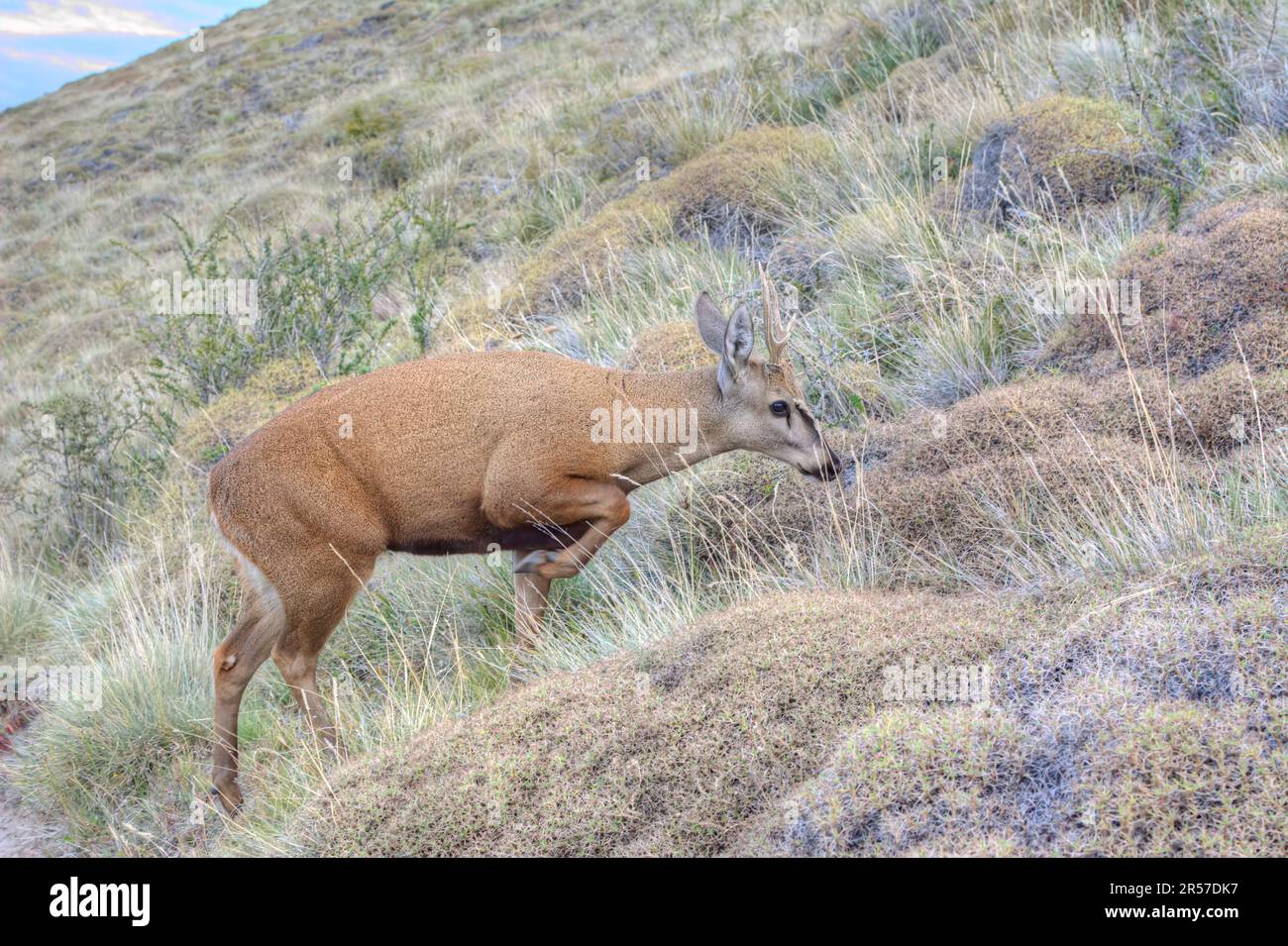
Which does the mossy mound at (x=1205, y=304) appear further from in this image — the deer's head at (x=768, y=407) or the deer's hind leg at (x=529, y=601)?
the deer's hind leg at (x=529, y=601)

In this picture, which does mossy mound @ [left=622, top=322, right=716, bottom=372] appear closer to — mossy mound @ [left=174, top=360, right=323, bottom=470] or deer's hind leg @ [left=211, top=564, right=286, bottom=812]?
mossy mound @ [left=174, top=360, right=323, bottom=470]

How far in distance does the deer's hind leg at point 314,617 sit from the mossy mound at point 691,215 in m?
4.99

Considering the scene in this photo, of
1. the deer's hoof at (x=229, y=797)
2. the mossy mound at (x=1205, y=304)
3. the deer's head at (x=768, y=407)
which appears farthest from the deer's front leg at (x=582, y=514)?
the mossy mound at (x=1205, y=304)

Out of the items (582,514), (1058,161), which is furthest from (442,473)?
(1058,161)

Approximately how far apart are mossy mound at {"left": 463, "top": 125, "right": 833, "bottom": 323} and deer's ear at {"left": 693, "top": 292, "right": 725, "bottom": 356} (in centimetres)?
414

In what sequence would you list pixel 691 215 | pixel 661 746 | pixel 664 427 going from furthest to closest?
pixel 691 215
pixel 664 427
pixel 661 746

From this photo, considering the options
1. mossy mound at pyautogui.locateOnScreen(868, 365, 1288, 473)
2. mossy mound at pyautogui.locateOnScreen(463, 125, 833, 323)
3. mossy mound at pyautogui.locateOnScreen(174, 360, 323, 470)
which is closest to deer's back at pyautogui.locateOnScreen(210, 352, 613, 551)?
mossy mound at pyautogui.locateOnScreen(868, 365, 1288, 473)

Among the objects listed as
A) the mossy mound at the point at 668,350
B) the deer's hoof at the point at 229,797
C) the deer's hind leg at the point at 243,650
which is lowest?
the deer's hoof at the point at 229,797

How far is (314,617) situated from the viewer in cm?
600

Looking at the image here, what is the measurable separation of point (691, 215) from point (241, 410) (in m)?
4.74

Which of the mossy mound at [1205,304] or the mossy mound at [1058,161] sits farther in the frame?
the mossy mound at [1058,161]

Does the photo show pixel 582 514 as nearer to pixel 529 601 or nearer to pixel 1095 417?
pixel 529 601

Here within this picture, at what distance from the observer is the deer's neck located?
253 inches

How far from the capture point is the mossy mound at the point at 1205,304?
20.7ft
